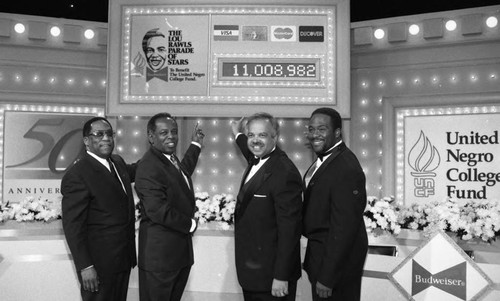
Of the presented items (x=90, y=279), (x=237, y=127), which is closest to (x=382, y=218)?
(x=237, y=127)

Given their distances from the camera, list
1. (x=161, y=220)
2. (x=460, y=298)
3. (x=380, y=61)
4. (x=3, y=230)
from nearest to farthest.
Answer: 1. (x=161, y=220)
2. (x=460, y=298)
3. (x=3, y=230)
4. (x=380, y=61)

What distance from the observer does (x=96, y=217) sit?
2832mm

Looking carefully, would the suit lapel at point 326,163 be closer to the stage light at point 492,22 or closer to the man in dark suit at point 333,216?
the man in dark suit at point 333,216

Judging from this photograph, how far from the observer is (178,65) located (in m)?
5.23

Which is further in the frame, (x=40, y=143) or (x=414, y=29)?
(x=40, y=143)

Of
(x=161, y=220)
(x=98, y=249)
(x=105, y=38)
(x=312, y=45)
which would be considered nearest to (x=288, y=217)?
(x=161, y=220)

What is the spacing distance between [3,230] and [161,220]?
1.42 metres

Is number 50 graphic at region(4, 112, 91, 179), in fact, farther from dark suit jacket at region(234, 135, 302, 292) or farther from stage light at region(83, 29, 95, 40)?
dark suit jacket at region(234, 135, 302, 292)

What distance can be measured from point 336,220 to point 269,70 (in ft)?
9.83

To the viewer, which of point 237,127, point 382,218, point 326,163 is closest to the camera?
point 326,163

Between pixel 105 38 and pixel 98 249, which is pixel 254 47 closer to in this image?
pixel 105 38

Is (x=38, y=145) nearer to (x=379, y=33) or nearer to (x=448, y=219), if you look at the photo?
(x=379, y=33)

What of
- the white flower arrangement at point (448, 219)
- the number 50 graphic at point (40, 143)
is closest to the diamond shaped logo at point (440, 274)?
the white flower arrangement at point (448, 219)

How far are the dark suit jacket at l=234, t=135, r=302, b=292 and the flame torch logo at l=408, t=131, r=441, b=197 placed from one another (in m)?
3.08
